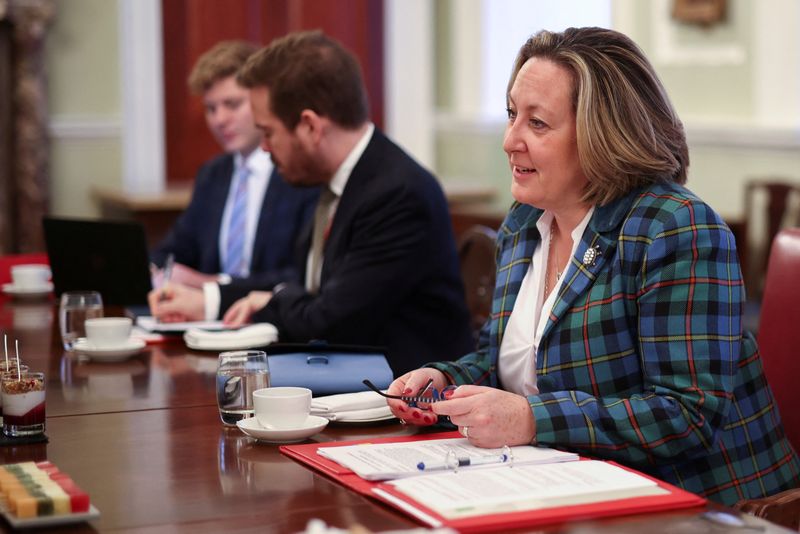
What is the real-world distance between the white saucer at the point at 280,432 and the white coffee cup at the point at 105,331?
80 centimetres

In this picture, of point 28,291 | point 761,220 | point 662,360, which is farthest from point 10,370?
point 761,220

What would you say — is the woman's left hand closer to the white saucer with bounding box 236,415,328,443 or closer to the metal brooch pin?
the white saucer with bounding box 236,415,328,443

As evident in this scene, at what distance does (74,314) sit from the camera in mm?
2631

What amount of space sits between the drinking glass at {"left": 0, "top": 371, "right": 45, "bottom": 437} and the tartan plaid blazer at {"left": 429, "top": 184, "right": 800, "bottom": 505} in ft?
2.20

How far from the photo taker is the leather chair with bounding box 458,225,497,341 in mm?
3375

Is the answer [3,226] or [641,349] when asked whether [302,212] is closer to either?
[641,349]

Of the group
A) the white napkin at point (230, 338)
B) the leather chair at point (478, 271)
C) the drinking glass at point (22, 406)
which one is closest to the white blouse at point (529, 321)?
the white napkin at point (230, 338)

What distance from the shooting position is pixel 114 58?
6.53 m

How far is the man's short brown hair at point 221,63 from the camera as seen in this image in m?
3.97

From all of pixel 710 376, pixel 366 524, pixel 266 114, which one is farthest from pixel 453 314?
pixel 366 524

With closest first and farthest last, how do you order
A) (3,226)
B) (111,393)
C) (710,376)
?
(710,376) → (111,393) → (3,226)

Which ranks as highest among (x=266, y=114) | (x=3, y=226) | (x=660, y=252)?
→ (x=266, y=114)

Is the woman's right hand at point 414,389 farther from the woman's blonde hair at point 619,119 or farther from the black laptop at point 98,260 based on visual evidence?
the black laptop at point 98,260

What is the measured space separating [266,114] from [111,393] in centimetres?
101
